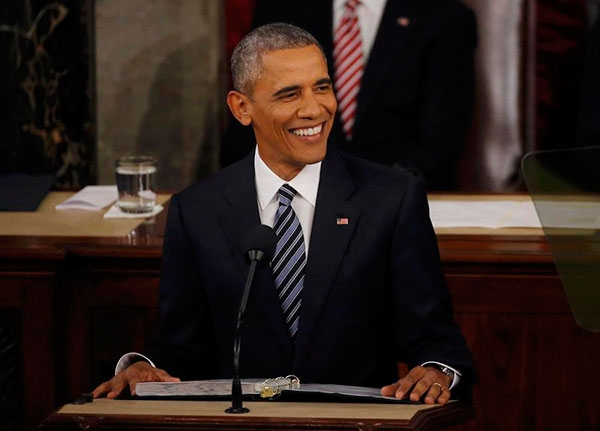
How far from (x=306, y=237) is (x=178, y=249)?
0.78ft

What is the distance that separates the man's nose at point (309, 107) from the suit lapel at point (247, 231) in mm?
202

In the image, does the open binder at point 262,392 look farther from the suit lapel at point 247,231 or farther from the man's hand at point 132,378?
the suit lapel at point 247,231

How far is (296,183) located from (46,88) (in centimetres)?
239

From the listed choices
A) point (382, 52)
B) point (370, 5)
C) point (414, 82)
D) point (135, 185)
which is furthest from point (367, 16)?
point (135, 185)

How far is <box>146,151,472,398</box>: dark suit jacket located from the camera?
210cm

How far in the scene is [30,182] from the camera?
11.4 ft

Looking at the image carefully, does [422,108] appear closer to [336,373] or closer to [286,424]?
[336,373]

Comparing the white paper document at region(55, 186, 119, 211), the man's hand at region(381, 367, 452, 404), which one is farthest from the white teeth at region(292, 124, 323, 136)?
the white paper document at region(55, 186, 119, 211)

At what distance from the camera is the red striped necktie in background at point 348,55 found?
12.7 feet

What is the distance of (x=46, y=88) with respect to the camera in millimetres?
4332

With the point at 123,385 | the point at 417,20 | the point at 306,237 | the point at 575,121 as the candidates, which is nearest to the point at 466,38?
the point at 417,20

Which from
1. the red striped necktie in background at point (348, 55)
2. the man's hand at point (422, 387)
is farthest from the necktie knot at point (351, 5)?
the man's hand at point (422, 387)

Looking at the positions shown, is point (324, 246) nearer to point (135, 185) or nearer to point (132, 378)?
point (132, 378)

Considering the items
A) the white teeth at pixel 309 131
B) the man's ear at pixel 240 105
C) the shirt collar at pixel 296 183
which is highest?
the man's ear at pixel 240 105
